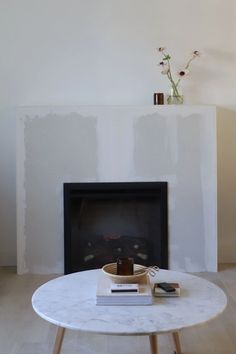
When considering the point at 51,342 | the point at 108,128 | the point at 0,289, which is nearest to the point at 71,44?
the point at 108,128

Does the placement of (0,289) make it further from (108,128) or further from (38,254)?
(108,128)

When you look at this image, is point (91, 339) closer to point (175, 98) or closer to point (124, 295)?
point (124, 295)

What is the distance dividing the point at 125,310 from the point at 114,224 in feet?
6.37

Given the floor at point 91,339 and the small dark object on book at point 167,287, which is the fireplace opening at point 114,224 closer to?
the floor at point 91,339

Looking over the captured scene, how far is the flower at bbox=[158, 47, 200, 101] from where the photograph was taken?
3.77 m

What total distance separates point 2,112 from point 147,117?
120 cm

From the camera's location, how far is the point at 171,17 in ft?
12.6

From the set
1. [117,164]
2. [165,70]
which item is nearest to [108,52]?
[165,70]

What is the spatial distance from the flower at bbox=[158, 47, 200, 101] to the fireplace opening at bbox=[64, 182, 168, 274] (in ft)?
2.65

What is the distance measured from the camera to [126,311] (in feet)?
6.00

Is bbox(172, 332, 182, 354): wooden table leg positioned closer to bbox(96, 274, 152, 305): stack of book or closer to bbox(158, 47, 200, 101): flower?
bbox(96, 274, 152, 305): stack of book

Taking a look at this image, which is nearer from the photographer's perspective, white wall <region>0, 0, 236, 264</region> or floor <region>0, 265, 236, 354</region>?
floor <region>0, 265, 236, 354</region>

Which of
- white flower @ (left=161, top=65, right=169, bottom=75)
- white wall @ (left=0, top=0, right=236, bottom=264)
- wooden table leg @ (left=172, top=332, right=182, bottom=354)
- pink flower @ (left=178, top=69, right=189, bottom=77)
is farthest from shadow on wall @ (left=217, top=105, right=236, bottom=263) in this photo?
wooden table leg @ (left=172, top=332, right=182, bottom=354)

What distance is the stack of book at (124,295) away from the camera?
1.89m
